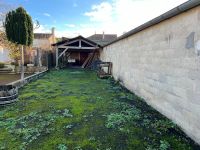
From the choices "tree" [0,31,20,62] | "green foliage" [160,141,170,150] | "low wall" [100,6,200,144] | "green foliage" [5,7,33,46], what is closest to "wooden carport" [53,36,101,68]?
"tree" [0,31,20,62]

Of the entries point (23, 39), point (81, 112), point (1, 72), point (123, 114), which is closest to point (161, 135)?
point (123, 114)

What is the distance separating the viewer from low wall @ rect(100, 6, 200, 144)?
3.44 metres

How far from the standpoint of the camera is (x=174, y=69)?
13.7 ft

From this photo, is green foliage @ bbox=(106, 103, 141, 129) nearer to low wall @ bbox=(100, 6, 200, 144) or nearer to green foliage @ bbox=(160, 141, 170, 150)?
low wall @ bbox=(100, 6, 200, 144)

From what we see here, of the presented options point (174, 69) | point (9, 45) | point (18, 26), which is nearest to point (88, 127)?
point (174, 69)

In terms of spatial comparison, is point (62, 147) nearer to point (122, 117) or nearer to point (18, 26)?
point (122, 117)

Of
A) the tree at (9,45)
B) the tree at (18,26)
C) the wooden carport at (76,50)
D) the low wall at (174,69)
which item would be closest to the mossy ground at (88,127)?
the low wall at (174,69)

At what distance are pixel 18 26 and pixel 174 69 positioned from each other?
26.8ft

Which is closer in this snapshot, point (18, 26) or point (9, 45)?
point (18, 26)

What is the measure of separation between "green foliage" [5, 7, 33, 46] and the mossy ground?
4.82 m

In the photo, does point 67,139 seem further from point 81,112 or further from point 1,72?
point 1,72

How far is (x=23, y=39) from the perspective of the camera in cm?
1004

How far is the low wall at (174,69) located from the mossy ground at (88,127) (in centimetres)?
30

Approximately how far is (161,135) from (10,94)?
4580 mm
